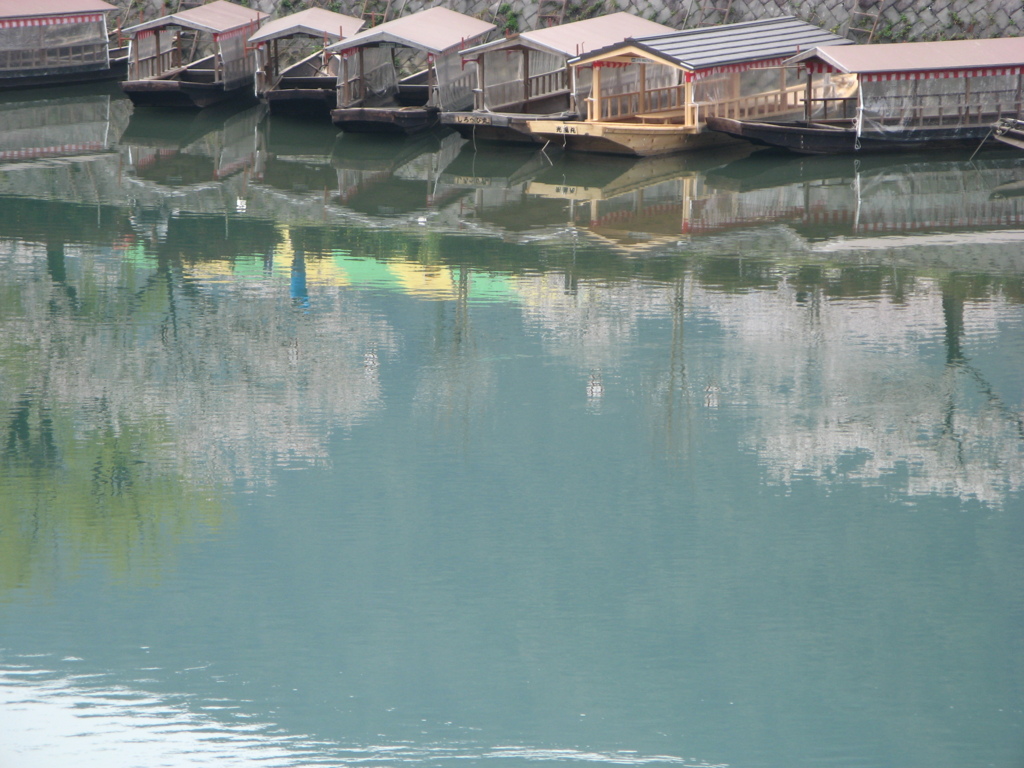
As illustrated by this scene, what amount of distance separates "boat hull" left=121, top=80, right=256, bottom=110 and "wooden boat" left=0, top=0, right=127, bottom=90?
3973 millimetres

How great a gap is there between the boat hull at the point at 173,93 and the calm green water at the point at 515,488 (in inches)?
418

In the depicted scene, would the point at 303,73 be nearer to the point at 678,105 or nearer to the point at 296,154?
the point at 296,154

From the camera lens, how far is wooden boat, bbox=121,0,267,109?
30.3 meters

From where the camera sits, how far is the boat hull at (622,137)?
2364 cm

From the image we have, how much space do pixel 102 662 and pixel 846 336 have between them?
9.31 m

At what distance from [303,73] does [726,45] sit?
11716 millimetres

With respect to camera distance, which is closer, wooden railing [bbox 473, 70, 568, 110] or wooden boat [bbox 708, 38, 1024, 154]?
wooden boat [bbox 708, 38, 1024, 154]

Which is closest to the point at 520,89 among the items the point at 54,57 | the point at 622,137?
the point at 622,137

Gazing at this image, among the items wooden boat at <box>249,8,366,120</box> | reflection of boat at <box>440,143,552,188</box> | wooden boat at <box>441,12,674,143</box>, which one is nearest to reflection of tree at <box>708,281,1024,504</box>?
reflection of boat at <box>440,143,552,188</box>

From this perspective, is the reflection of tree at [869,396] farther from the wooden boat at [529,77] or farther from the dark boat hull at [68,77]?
the dark boat hull at [68,77]

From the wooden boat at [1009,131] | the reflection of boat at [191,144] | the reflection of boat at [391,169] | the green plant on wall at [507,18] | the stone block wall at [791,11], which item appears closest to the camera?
the reflection of boat at [391,169]

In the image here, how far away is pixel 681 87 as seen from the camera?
26406 mm

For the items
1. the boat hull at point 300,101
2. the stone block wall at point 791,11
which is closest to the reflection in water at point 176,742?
the boat hull at point 300,101

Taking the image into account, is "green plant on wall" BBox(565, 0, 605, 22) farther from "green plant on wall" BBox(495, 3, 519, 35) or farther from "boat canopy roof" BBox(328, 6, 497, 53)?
"boat canopy roof" BBox(328, 6, 497, 53)
